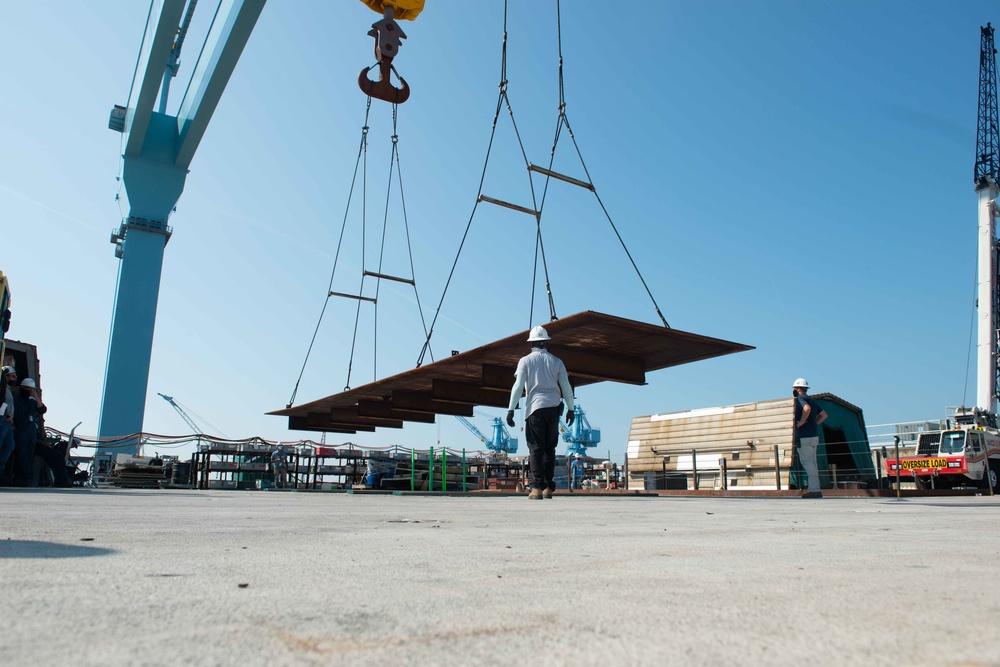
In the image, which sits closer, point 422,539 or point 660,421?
point 422,539

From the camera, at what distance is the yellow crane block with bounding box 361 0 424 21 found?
1006cm

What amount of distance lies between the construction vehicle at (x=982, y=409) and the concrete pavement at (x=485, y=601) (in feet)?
44.3

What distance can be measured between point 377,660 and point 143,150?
31409 millimetres

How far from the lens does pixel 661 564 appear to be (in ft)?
7.07

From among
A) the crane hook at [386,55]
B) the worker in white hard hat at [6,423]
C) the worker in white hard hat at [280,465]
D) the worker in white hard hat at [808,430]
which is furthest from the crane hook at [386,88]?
the worker in white hard hat at [280,465]

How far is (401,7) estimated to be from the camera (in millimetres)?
10250

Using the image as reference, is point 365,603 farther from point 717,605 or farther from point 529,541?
point 529,541

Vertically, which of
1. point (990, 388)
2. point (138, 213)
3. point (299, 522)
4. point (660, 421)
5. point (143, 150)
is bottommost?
point (299, 522)

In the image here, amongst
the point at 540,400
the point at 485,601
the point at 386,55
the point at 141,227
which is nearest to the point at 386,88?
the point at 386,55

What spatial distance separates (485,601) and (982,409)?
39.9 meters

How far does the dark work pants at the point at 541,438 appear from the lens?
26.6ft

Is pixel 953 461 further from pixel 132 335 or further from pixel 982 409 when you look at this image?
pixel 132 335

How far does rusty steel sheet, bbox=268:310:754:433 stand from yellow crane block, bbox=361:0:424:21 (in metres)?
4.98

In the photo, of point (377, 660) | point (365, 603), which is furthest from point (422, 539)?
point (377, 660)
